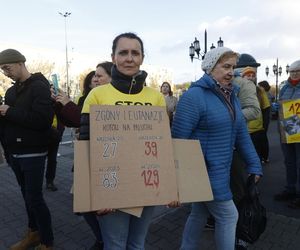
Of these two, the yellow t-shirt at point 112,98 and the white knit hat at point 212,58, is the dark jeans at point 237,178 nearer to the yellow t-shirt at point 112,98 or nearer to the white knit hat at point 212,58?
the white knit hat at point 212,58

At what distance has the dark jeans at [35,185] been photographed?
3070 millimetres

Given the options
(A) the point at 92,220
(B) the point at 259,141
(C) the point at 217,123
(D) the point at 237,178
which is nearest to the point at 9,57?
(A) the point at 92,220

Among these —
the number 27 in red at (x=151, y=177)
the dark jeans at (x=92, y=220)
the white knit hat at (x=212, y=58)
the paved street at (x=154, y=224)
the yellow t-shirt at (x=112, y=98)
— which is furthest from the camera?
the paved street at (x=154, y=224)

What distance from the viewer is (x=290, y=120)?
4582 millimetres

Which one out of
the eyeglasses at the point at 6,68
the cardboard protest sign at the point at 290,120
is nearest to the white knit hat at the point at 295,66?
the cardboard protest sign at the point at 290,120

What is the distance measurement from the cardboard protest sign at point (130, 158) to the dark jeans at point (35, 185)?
139 centimetres

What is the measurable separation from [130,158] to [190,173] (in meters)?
0.44

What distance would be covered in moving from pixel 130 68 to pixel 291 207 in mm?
3504

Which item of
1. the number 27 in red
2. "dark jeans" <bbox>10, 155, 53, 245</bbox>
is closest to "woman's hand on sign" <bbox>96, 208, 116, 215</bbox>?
the number 27 in red

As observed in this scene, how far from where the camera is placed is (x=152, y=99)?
A: 2250mm

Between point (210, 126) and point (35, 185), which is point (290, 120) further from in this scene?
point (35, 185)

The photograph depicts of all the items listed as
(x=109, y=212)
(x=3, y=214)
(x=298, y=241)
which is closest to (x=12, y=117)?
(x=109, y=212)

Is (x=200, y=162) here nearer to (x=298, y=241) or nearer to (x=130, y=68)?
(x=130, y=68)

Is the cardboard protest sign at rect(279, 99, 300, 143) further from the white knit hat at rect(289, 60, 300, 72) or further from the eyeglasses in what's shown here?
the eyeglasses
